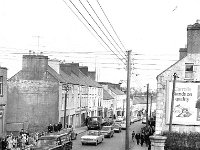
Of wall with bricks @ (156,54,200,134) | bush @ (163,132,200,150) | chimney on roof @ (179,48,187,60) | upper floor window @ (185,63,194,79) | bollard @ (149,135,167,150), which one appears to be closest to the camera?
bollard @ (149,135,167,150)

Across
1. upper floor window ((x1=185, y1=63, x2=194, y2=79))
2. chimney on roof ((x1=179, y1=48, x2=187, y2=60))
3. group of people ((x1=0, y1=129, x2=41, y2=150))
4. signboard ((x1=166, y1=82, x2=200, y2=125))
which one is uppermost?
chimney on roof ((x1=179, y1=48, x2=187, y2=60))

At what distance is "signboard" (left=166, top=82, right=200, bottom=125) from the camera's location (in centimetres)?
3381

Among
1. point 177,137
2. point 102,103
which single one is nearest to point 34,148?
point 177,137

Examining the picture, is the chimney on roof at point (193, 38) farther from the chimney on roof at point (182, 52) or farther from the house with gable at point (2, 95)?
the house with gable at point (2, 95)

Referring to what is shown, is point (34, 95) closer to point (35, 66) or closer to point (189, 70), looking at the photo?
point (35, 66)

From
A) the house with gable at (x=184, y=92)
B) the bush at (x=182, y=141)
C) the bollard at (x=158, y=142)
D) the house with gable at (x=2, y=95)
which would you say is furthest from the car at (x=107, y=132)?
the bollard at (x=158, y=142)

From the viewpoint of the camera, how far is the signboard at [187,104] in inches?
1331

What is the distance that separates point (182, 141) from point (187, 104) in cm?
456

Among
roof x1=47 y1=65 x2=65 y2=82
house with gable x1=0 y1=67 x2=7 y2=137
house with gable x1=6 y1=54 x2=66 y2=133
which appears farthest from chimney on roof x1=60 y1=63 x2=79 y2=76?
house with gable x1=0 y1=67 x2=7 y2=137

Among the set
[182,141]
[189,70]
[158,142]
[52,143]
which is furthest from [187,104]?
[52,143]

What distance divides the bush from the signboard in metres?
3.21

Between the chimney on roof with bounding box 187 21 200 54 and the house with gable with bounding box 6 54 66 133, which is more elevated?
the chimney on roof with bounding box 187 21 200 54

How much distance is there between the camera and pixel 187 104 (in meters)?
34.0

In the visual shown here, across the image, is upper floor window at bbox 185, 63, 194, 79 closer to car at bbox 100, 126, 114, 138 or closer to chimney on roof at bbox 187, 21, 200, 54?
chimney on roof at bbox 187, 21, 200, 54
